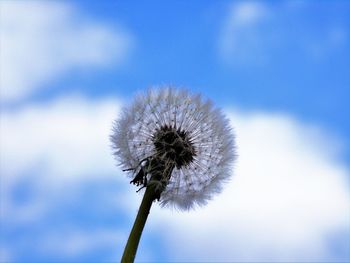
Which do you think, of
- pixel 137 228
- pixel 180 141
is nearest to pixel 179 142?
pixel 180 141

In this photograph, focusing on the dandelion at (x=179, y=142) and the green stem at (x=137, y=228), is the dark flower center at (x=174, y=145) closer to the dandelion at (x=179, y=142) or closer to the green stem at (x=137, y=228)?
the dandelion at (x=179, y=142)

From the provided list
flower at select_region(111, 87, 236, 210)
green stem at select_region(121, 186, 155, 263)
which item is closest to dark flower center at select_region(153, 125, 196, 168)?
flower at select_region(111, 87, 236, 210)

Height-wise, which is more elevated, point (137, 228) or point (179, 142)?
point (179, 142)

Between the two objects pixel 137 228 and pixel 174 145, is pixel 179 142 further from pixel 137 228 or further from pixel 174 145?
pixel 137 228

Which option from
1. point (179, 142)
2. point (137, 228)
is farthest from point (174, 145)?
point (137, 228)

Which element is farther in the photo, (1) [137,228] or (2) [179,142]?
(2) [179,142]

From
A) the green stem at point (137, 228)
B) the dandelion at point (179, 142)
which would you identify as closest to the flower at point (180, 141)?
the dandelion at point (179, 142)

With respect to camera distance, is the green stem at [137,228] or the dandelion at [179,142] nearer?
the green stem at [137,228]

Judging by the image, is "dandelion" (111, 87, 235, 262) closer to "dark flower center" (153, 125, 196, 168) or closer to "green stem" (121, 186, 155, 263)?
"dark flower center" (153, 125, 196, 168)
